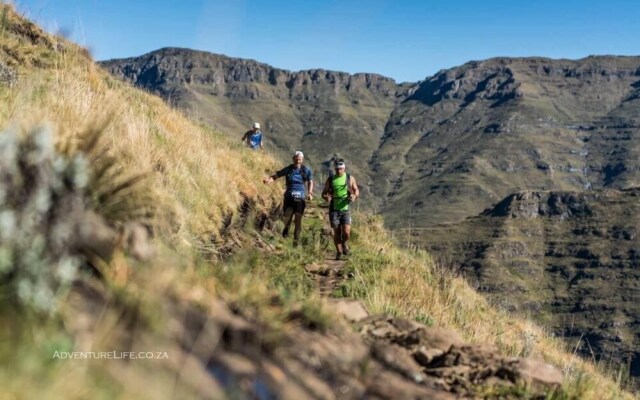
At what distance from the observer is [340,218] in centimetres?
1421

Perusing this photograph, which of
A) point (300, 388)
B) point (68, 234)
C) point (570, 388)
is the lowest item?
point (570, 388)

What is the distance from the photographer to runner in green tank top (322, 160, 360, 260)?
46.3 ft

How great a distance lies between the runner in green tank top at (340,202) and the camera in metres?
14.1

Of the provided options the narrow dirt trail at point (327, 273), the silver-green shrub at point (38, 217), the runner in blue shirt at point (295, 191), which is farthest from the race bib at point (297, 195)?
the silver-green shrub at point (38, 217)

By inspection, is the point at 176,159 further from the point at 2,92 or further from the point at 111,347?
the point at 111,347

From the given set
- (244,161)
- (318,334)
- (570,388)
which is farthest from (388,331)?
(244,161)

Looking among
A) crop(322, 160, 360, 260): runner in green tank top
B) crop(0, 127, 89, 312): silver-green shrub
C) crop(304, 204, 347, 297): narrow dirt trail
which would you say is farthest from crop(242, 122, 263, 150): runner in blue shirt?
crop(0, 127, 89, 312): silver-green shrub

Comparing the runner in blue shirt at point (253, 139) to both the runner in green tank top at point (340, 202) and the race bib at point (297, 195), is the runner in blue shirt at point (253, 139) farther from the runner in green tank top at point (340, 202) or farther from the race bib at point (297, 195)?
the runner in green tank top at point (340, 202)

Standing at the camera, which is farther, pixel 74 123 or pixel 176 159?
pixel 176 159

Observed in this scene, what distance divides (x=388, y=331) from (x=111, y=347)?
7.53 feet

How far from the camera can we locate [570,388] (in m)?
4.14

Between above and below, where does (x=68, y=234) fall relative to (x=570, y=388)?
above

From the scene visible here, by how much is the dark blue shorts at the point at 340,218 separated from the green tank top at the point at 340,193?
10 cm

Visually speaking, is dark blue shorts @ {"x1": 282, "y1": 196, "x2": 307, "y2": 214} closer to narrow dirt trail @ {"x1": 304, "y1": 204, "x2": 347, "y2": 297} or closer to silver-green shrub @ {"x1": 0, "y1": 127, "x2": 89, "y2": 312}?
narrow dirt trail @ {"x1": 304, "y1": 204, "x2": 347, "y2": 297}
